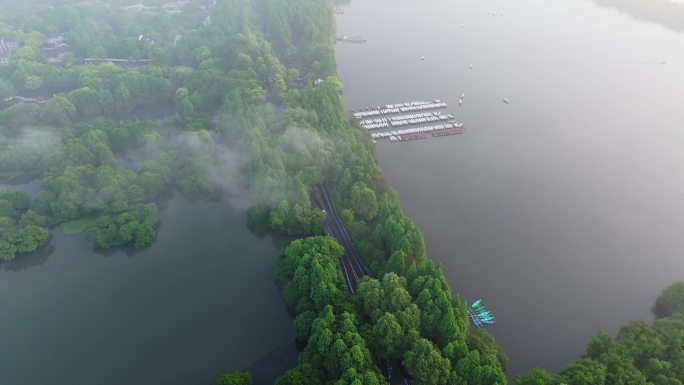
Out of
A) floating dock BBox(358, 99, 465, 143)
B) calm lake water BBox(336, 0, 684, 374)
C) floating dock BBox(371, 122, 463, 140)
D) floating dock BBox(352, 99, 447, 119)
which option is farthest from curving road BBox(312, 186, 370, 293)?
floating dock BBox(352, 99, 447, 119)

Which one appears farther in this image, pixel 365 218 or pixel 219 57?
pixel 219 57

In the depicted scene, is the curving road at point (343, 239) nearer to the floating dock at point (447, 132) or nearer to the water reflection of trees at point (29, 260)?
the floating dock at point (447, 132)

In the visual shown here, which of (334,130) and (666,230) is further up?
(334,130)

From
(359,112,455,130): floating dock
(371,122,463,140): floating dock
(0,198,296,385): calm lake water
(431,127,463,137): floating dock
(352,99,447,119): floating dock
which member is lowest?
(0,198,296,385): calm lake water

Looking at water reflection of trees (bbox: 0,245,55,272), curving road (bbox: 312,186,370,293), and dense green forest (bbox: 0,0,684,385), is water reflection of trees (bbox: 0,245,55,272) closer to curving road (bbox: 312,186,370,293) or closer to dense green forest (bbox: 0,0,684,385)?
dense green forest (bbox: 0,0,684,385)

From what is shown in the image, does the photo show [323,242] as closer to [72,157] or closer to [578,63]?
[72,157]

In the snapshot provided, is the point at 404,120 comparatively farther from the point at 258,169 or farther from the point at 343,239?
the point at 343,239

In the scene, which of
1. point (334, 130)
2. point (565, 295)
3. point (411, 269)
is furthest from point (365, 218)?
point (565, 295)
